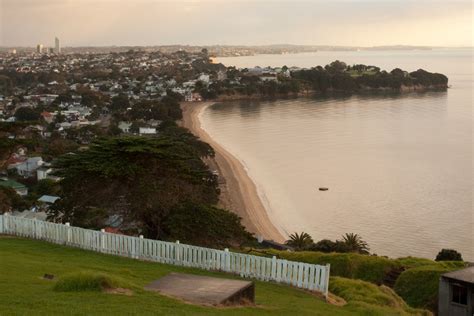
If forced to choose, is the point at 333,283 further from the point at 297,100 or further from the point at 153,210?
the point at 297,100

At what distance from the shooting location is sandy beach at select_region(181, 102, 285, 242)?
30.2 m

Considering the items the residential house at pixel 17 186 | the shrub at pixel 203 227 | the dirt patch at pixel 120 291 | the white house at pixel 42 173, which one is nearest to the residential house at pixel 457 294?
the dirt patch at pixel 120 291

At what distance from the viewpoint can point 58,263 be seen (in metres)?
10.6

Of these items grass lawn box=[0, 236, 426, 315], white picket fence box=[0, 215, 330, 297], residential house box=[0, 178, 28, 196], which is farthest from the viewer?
residential house box=[0, 178, 28, 196]

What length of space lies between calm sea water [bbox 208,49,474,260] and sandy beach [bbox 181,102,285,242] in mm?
786

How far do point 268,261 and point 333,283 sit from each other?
1.50 metres

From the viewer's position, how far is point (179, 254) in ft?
37.6

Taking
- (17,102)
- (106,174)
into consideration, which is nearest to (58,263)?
(106,174)

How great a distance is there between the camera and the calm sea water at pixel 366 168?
30.4 m

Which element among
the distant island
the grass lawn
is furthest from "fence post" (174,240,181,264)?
the distant island

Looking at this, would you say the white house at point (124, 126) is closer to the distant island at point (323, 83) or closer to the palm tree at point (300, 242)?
the palm tree at point (300, 242)

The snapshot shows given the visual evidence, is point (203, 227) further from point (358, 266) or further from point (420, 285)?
point (420, 285)

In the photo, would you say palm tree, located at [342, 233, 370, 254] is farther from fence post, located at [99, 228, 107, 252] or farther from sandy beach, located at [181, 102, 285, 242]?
fence post, located at [99, 228, 107, 252]

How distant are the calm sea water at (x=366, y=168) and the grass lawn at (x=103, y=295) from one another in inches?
685
